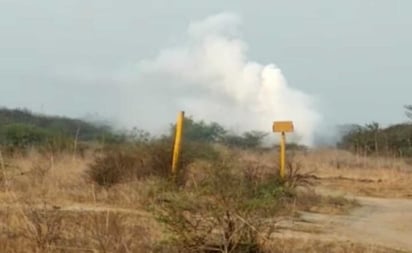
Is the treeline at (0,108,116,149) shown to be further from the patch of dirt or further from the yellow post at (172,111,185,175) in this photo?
the patch of dirt

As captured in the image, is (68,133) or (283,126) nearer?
(283,126)

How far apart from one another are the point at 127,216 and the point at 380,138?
37581 millimetres

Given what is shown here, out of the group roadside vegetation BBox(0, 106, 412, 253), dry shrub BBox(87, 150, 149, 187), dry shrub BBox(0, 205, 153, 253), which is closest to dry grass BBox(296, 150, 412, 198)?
roadside vegetation BBox(0, 106, 412, 253)

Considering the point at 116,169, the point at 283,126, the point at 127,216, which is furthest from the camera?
the point at 283,126

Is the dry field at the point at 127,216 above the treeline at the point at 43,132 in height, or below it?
below

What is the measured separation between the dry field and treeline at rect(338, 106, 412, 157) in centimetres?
2046

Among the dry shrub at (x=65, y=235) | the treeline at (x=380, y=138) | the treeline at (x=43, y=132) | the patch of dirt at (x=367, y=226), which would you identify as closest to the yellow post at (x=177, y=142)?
the patch of dirt at (x=367, y=226)

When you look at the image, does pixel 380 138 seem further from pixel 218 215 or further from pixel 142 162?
pixel 218 215

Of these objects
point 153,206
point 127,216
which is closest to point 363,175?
point 127,216

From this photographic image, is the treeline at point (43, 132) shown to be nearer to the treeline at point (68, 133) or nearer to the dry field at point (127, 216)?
the treeline at point (68, 133)

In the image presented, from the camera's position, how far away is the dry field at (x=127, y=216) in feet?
31.0

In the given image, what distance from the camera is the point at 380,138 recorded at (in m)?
47.7

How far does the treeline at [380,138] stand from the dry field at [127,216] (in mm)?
20457

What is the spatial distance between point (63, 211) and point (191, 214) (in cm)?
355
